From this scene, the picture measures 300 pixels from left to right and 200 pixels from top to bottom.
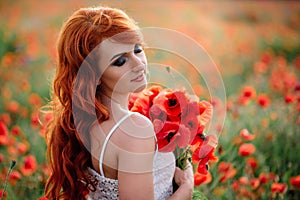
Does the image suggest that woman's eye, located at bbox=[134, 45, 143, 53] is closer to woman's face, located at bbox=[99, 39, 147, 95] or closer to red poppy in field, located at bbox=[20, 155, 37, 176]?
woman's face, located at bbox=[99, 39, 147, 95]

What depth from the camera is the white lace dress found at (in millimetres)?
1917

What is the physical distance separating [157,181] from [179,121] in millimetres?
252

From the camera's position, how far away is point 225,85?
17.3 feet

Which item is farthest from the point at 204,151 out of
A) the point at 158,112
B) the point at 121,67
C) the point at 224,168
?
the point at 224,168

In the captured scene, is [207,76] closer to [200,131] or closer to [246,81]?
[246,81]

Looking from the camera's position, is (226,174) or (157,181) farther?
(226,174)

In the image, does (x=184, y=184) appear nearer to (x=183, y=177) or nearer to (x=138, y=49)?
(x=183, y=177)

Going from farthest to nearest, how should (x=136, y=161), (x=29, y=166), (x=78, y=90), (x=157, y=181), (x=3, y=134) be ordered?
(x=3, y=134)
(x=29, y=166)
(x=157, y=181)
(x=78, y=90)
(x=136, y=161)

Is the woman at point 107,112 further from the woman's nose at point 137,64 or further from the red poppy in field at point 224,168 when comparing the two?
the red poppy in field at point 224,168

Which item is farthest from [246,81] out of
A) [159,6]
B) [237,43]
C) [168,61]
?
[159,6]

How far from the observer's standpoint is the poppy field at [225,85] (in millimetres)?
2764

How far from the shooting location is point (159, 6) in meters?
9.20

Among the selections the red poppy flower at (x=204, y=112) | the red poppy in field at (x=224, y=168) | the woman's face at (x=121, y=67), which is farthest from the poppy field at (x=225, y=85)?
the woman's face at (x=121, y=67)

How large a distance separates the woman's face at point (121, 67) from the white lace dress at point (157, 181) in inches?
11.0
